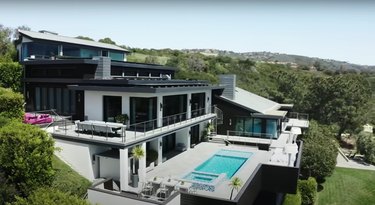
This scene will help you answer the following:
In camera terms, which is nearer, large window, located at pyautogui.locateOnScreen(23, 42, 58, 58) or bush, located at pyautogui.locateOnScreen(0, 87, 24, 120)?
bush, located at pyautogui.locateOnScreen(0, 87, 24, 120)

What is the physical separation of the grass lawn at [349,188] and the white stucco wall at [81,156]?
17.6m

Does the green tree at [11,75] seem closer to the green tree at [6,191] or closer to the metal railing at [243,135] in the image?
the green tree at [6,191]

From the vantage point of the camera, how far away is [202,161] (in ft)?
71.2

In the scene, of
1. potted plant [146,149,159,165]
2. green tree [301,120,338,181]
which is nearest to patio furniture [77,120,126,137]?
potted plant [146,149,159,165]

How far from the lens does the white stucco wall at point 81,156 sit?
17453 millimetres

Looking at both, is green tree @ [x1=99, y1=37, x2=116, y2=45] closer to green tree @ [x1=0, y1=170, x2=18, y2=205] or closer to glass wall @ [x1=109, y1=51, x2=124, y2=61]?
glass wall @ [x1=109, y1=51, x2=124, y2=61]

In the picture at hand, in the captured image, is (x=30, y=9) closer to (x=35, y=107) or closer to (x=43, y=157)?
(x=43, y=157)

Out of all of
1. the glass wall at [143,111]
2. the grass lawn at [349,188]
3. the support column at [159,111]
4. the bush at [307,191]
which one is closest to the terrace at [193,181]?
the support column at [159,111]

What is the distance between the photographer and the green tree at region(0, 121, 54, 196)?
44.2 feet

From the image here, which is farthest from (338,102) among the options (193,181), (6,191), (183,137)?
(6,191)

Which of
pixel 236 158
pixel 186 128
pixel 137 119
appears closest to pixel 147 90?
pixel 137 119

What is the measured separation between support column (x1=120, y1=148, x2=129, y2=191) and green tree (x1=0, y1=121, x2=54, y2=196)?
12.5 feet

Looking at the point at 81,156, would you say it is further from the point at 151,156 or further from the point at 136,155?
the point at 151,156

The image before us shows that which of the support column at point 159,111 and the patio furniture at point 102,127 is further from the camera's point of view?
the support column at point 159,111
